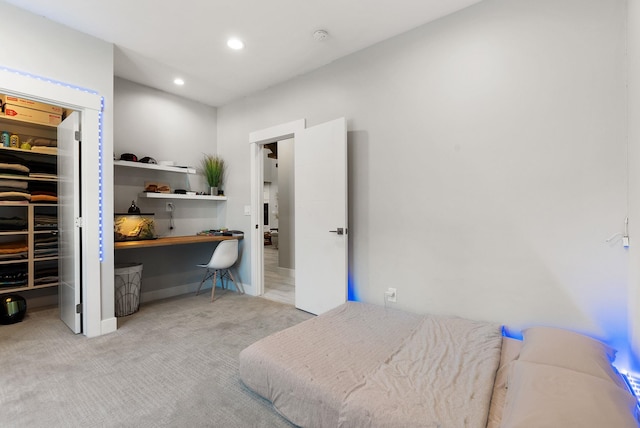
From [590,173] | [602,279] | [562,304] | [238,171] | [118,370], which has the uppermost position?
[238,171]

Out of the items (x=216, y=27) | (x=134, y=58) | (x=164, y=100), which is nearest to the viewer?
(x=216, y=27)

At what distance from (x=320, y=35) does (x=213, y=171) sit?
2550mm

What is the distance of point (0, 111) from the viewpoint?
3.26 m

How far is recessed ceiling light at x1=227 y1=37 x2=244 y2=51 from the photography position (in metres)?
2.78

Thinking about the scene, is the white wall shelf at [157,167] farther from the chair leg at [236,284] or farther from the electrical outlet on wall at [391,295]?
the electrical outlet on wall at [391,295]

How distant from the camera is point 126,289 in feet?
10.5

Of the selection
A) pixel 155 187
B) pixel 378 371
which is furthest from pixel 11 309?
pixel 378 371

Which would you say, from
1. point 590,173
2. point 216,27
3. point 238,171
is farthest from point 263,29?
point 590,173

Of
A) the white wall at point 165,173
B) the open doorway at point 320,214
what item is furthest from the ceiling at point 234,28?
the open doorway at point 320,214

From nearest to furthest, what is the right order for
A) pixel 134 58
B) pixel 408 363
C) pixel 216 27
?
pixel 408 363
pixel 216 27
pixel 134 58

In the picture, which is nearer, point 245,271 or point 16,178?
point 16,178

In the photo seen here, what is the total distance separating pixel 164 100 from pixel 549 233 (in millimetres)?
4612

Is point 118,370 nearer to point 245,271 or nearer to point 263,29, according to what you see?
point 245,271

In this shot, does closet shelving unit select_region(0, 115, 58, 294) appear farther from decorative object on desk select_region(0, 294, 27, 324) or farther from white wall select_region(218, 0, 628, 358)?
white wall select_region(218, 0, 628, 358)
